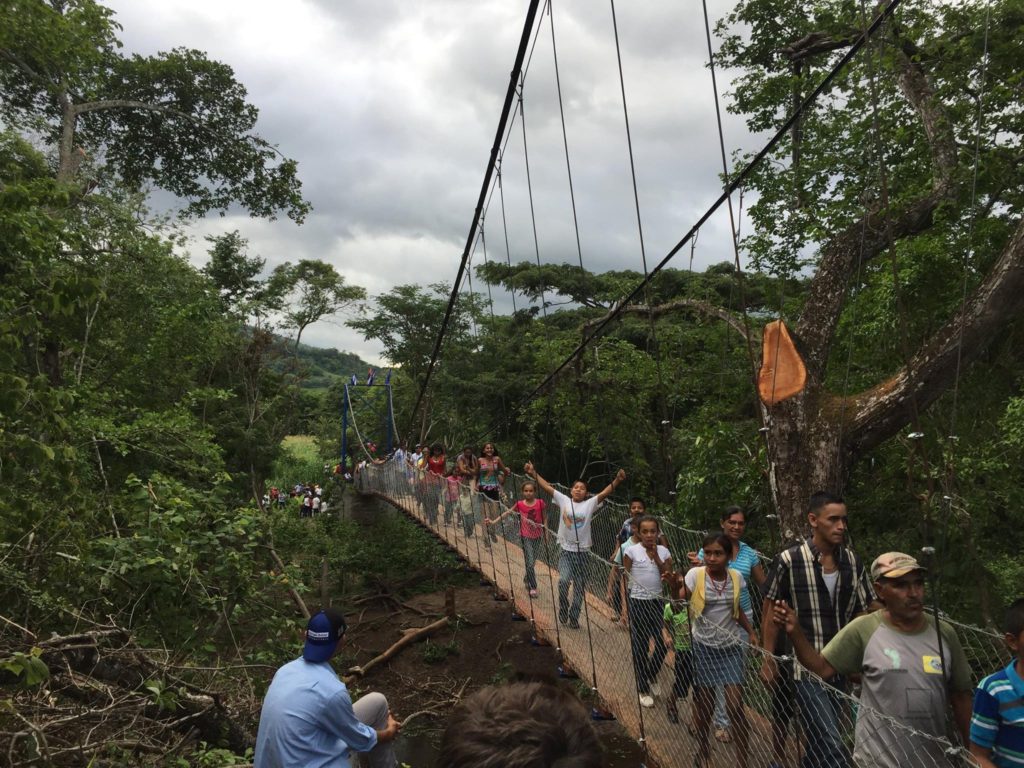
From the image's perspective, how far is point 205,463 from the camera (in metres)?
6.27

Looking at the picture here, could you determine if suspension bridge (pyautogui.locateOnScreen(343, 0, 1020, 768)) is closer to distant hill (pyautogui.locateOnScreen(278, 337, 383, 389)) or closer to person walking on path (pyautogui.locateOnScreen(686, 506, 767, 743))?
person walking on path (pyautogui.locateOnScreen(686, 506, 767, 743))

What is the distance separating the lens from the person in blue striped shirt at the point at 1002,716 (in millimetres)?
1257

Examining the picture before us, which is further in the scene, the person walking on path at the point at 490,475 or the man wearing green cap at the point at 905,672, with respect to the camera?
the person walking on path at the point at 490,475

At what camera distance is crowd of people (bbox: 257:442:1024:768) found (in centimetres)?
131

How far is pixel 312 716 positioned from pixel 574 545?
2.13 metres

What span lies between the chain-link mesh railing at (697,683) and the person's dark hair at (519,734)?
35.0 inches

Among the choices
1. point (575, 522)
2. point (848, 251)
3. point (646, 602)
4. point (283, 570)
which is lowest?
point (283, 570)

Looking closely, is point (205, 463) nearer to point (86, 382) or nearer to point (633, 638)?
point (86, 382)

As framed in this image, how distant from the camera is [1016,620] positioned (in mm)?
1298

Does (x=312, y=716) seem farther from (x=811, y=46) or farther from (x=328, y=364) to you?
(x=328, y=364)

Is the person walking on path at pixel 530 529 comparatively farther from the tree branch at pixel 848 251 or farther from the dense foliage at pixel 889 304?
the tree branch at pixel 848 251

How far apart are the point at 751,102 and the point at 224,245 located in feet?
39.1

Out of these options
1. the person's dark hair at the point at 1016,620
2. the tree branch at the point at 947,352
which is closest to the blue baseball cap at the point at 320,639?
the person's dark hair at the point at 1016,620

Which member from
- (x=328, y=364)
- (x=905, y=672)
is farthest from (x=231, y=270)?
(x=328, y=364)
